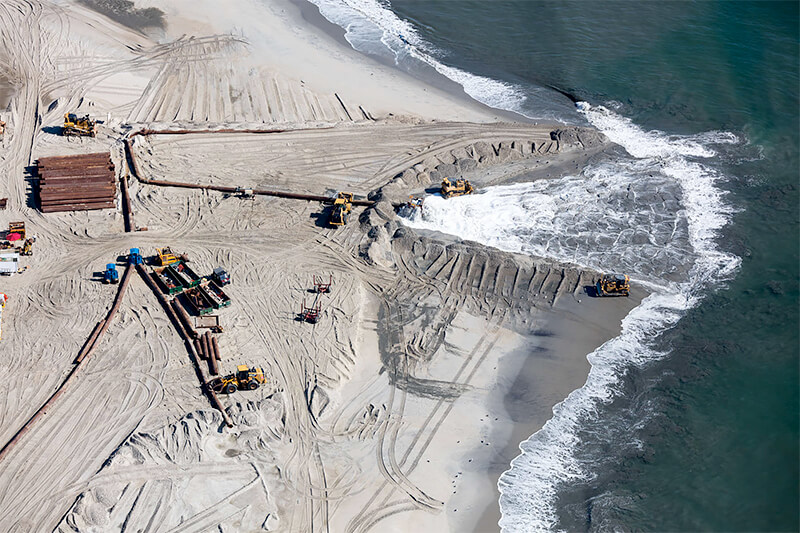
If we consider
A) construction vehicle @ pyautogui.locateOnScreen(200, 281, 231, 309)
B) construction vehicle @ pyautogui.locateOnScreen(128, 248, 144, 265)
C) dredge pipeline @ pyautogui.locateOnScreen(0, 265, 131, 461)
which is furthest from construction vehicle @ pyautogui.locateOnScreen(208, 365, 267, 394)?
construction vehicle @ pyautogui.locateOnScreen(128, 248, 144, 265)

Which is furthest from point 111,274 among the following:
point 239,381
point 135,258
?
point 239,381

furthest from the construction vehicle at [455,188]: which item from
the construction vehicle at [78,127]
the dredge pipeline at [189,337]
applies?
the construction vehicle at [78,127]

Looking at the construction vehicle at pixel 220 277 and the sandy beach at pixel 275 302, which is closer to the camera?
the sandy beach at pixel 275 302

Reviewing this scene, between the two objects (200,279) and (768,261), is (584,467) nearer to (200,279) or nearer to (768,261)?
(768,261)

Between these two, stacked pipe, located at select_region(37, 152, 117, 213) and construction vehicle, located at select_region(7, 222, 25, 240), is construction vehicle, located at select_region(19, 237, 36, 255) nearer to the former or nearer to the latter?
construction vehicle, located at select_region(7, 222, 25, 240)

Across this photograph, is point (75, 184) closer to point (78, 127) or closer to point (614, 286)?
point (78, 127)

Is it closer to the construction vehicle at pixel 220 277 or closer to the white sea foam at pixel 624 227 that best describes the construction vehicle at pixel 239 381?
the construction vehicle at pixel 220 277
